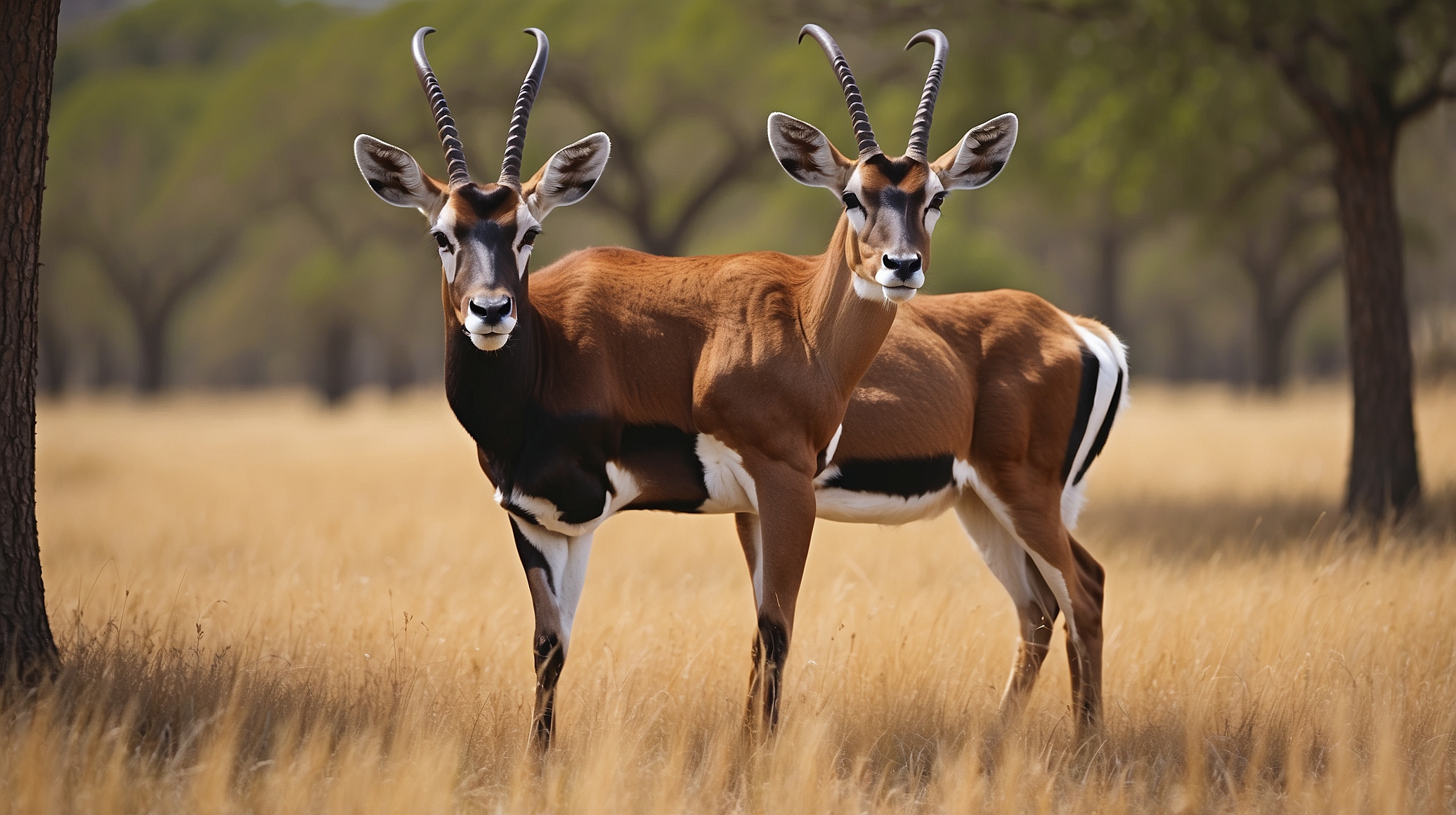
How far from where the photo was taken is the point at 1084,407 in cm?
609

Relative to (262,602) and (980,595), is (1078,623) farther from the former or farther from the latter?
(262,602)

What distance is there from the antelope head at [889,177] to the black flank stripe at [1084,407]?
1385 millimetres

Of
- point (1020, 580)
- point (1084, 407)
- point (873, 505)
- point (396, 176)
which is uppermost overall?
point (396, 176)

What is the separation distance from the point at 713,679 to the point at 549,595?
1.13 m

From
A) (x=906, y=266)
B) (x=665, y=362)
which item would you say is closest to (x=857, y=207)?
(x=906, y=266)

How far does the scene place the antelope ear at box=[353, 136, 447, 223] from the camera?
4.75 m

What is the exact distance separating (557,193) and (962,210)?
22.4m

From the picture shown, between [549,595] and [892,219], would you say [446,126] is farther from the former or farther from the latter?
[549,595]

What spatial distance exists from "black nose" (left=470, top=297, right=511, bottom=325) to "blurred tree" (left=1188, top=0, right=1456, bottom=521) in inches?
312

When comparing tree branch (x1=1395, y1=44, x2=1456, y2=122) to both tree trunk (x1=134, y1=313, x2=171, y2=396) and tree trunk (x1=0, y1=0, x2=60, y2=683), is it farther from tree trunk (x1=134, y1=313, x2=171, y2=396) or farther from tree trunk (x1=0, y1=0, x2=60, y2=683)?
→ tree trunk (x1=134, y1=313, x2=171, y2=396)

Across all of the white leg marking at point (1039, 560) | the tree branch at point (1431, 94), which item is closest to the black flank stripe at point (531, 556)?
the white leg marking at point (1039, 560)

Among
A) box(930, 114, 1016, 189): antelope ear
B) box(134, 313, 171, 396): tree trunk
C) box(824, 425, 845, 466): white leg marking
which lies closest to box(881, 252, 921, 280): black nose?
box(930, 114, 1016, 189): antelope ear

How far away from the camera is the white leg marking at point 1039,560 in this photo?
5.71 meters

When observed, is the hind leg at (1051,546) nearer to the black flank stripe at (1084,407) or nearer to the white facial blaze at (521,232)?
the black flank stripe at (1084,407)
